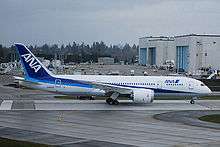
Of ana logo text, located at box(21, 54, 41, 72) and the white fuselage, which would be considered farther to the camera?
ana logo text, located at box(21, 54, 41, 72)

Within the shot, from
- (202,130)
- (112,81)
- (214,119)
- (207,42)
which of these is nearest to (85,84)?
(112,81)

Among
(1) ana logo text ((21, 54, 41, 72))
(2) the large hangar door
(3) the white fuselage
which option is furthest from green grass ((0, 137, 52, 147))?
(2) the large hangar door

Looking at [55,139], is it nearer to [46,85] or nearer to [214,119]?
[214,119]

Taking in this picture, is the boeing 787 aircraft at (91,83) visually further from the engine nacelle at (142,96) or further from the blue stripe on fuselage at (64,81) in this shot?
the engine nacelle at (142,96)

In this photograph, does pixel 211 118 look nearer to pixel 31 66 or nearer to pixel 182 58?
pixel 31 66

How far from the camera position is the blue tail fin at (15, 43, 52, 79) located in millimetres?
49781

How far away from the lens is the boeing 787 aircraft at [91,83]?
161 ft

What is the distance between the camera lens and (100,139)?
27.0 meters

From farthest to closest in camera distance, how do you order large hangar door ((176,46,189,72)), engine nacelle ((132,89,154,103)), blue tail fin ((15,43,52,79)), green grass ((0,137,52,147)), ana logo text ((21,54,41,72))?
large hangar door ((176,46,189,72)), ana logo text ((21,54,41,72)), blue tail fin ((15,43,52,79)), engine nacelle ((132,89,154,103)), green grass ((0,137,52,147))

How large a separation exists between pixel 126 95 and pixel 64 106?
711cm

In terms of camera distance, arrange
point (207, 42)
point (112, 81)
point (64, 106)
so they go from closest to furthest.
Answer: point (64, 106), point (112, 81), point (207, 42)

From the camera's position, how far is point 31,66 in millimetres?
49938

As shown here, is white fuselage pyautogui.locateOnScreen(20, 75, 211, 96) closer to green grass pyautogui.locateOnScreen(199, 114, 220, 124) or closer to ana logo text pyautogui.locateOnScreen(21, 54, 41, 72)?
ana logo text pyautogui.locateOnScreen(21, 54, 41, 72)

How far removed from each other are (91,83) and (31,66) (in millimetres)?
7103
